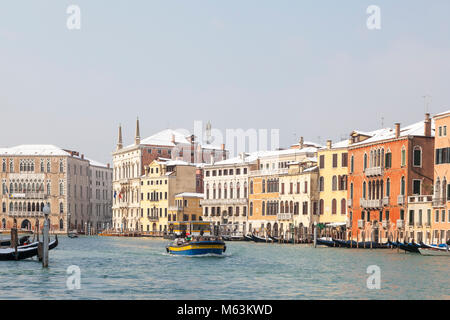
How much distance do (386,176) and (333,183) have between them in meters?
7.61

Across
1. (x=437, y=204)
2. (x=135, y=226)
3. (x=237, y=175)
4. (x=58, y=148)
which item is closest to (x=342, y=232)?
(x=437, y=204)

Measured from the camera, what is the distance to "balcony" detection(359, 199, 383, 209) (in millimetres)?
46594

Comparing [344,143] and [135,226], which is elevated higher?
[344,143]

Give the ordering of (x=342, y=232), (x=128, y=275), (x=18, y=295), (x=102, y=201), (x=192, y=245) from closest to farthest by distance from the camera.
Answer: (x=18, y=295) < (x=128, y=275) < (x=192, y=245) < (x=342, y=232) < (x=102, y=201)

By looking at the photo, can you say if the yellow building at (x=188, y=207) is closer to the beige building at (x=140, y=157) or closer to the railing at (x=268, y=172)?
the beige building at (x=140, y=157)

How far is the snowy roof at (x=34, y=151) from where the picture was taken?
88375 mm

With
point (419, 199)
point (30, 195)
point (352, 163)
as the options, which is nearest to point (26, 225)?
point (30, 195)

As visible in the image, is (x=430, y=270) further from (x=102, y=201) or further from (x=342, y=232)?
(x=102, y=201)

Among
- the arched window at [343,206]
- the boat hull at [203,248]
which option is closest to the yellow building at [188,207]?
the arched window at [343,206]

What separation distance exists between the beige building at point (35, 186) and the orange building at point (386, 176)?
1773 inches

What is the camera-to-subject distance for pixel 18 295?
20016 millimetres

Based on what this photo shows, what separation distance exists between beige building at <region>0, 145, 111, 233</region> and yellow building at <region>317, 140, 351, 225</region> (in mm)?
40129

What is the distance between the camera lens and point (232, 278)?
2550 cm

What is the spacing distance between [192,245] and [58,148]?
56.5 metres
